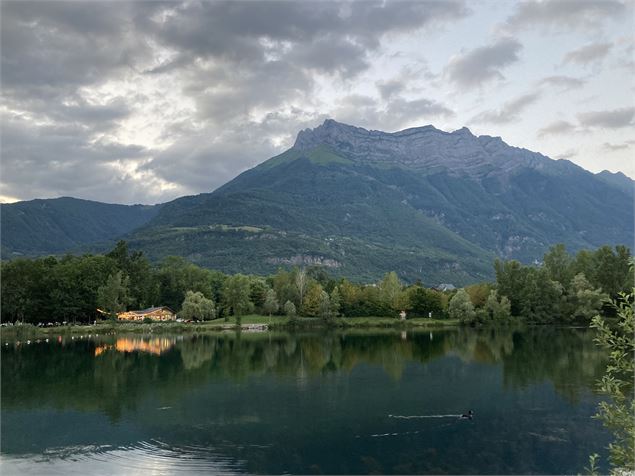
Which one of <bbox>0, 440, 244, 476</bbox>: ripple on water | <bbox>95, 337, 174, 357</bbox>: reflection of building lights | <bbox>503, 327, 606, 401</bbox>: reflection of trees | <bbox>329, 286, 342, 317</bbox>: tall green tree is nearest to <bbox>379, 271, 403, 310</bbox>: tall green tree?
<bbox>329, 286, 342, 317</bbox>: tall green tree

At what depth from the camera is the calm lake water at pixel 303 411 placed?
2953cm

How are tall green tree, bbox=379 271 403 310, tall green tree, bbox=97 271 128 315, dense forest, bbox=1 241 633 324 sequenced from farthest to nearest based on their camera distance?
tall green tree, bbox=379 271 403 310
tall green tree, bbox=97 271 128 315
dense forest, bbox=1 241 633 324

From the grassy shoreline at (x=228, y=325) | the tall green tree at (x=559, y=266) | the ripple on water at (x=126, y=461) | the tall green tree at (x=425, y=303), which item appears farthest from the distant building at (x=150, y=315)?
the ripple on water at (x=126, y=461)

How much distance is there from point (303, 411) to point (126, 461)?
47.0 feet

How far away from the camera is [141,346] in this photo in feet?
304

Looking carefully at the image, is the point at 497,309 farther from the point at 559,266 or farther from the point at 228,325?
the point at 228,325

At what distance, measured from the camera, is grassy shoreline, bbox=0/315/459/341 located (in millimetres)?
115562

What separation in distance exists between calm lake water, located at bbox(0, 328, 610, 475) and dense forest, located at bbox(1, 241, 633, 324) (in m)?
45.4

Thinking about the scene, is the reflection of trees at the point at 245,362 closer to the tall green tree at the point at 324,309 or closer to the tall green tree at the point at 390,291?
the tall green tree at the point at 324,309

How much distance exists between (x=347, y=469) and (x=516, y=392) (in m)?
26.0

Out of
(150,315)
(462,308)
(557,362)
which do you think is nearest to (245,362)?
(557,362)

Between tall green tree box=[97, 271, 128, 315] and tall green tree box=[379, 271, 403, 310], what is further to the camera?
tall green tree box=[379, 271, 403, 310]

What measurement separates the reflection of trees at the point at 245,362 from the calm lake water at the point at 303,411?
30 cm

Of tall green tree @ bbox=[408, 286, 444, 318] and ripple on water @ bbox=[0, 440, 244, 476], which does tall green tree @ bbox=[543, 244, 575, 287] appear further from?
ripple on water @ bbox=[0, 440, 244, 476]
